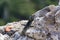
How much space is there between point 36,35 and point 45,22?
0.24m

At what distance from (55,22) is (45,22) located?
16 cm

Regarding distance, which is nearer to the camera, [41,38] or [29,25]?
[41,38]

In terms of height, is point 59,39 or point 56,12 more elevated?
point 56,12

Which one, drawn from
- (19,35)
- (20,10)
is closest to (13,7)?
(20,10)

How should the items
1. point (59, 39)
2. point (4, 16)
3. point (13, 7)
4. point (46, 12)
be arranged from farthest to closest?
1. point (13, 7)
2. point (4, 16)
3. point (46, 12)
4. point (59, 39)

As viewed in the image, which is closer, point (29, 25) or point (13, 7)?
point (29, 25)

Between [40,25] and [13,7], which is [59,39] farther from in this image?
[13,7]

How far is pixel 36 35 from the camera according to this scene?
13.0 ft

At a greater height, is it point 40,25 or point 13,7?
point 13,7

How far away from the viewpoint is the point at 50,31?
381 centimetres

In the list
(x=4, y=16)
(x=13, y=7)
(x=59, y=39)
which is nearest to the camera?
(x=59, y=39)

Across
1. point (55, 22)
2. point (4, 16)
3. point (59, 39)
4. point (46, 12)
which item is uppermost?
point (4, 16)

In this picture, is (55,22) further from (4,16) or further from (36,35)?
(4,16)

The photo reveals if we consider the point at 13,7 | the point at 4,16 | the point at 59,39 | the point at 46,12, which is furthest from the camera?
the point at 13,7
